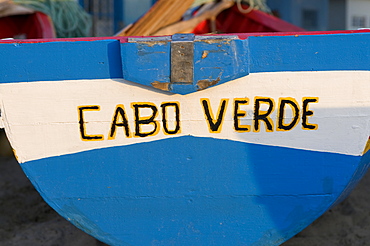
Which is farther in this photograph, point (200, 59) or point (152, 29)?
point (152, 29)

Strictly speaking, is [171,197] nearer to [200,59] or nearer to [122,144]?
[122,144]

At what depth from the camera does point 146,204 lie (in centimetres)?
177

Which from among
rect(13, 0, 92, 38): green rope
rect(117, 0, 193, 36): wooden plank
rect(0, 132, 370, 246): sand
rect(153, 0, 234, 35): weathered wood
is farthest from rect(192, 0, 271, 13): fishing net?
rect(0, 132, 370, 246): sand

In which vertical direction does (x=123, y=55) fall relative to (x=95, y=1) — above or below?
below

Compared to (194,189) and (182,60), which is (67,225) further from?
(182,60)

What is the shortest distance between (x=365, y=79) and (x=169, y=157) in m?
0.83

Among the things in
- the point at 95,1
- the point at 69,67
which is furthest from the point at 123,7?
the point at 69,67

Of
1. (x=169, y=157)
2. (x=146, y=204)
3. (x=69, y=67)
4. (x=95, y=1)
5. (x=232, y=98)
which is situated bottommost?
(x=146, y=204)

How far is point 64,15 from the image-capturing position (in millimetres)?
4305

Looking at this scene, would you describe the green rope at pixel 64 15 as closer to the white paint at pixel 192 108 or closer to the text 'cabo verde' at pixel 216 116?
the white paint at pixel 192 108

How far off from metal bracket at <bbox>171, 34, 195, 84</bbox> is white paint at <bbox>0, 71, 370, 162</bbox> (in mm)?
92

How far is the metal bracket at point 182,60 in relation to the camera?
155cm

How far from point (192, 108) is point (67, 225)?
136 centimetres

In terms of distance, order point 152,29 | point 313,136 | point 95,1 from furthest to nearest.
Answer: point 95,1
point 152,29
point 313,136
